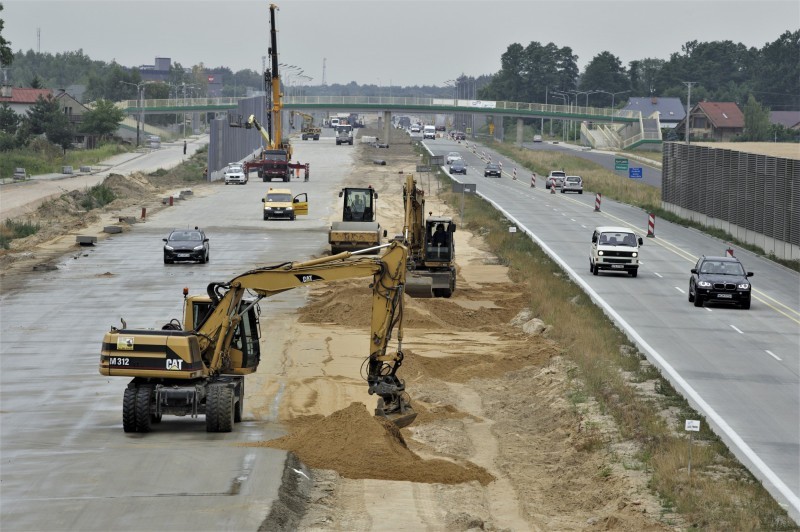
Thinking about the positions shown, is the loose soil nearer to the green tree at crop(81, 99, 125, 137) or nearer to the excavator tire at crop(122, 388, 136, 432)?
the excavator tire at crop(122, 388, 136, 432)

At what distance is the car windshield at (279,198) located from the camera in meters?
82.6

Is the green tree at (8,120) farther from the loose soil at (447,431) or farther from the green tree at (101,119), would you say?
the loose soil at (447,431)

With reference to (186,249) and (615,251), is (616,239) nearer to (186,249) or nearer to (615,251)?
(615,251)

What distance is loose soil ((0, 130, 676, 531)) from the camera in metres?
22.0

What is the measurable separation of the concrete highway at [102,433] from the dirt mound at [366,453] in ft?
2.92

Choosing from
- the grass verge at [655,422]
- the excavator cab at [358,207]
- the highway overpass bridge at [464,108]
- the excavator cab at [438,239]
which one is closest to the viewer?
the grass verge at [655,422]

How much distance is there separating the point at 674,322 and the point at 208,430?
2160 centimetres

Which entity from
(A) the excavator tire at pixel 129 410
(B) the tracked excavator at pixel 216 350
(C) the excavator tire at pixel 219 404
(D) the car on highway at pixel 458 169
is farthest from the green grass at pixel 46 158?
(C) the excavator tire at pixel 219 404

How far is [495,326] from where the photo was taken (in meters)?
43.9

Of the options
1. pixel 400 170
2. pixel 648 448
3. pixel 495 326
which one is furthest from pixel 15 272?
pixel 400 170

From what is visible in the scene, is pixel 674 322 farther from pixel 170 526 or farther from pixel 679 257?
pixel 170 526

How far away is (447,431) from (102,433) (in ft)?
24.4

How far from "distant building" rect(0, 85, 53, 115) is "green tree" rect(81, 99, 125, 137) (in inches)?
241

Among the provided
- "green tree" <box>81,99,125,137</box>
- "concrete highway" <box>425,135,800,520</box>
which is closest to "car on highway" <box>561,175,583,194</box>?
"concrete highway" <box>425,135,800,520</box>
